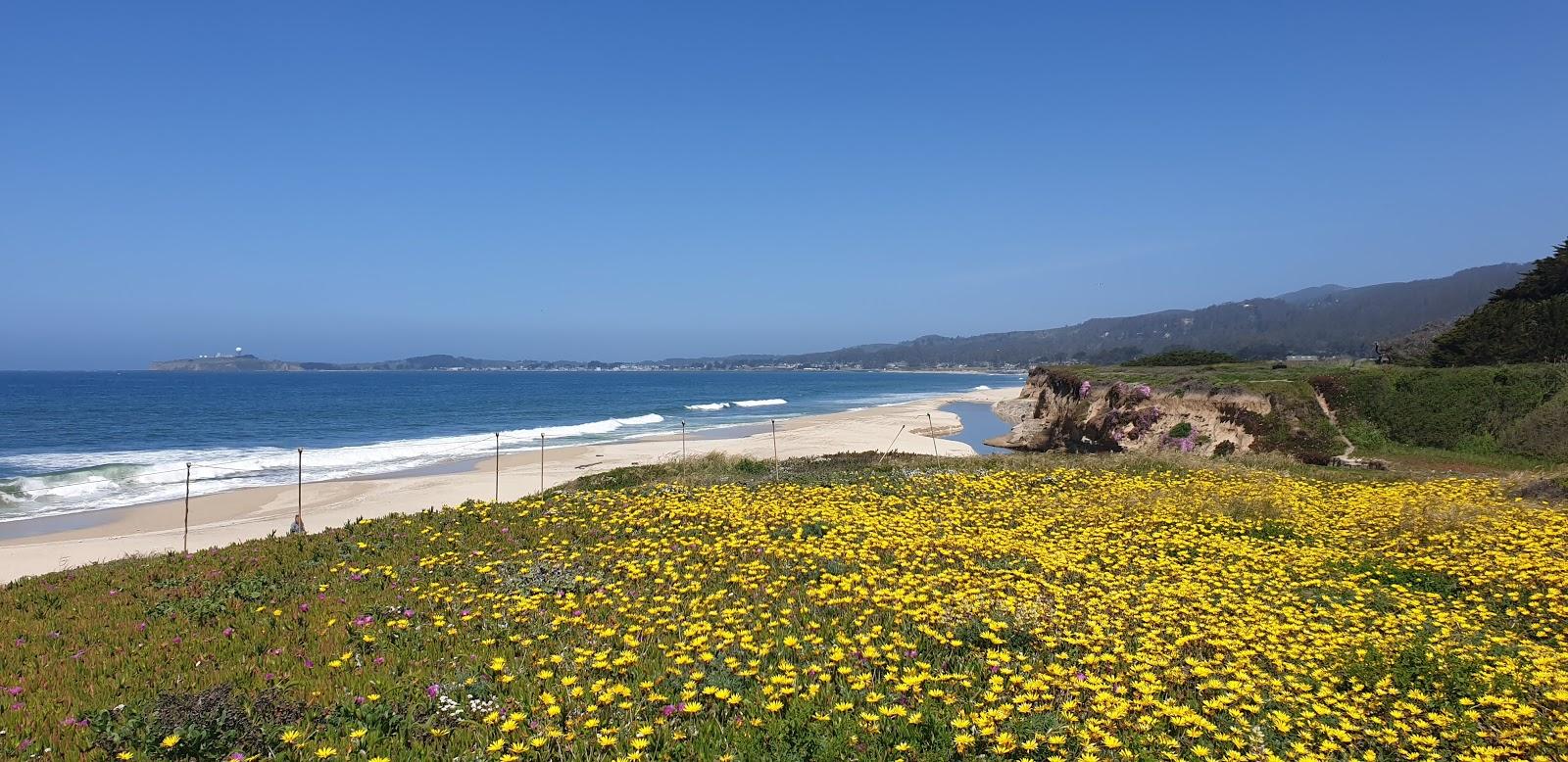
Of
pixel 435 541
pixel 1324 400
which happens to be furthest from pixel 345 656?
pixel 1324 400

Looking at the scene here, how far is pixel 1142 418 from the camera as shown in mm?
35312

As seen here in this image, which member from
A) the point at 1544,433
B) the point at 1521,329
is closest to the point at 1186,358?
the point at 1521,329

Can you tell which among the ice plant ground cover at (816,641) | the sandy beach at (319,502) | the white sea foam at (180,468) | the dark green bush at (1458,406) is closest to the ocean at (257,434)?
the white sea foam at (180,468)

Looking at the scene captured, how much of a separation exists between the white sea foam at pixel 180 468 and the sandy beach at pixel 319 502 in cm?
295

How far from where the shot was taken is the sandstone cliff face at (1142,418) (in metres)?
32.0

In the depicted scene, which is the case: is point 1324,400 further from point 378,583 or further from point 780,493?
point 378,583

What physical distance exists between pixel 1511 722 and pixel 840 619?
541cm

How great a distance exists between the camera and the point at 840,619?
840 cm

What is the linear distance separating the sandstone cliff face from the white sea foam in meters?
33.3

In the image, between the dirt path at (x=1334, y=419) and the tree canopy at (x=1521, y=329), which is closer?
the dirt path at (x=1334, y=419)

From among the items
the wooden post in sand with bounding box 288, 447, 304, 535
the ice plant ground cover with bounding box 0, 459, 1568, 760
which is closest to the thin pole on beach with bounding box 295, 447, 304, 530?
the wooden post in sand with bounding box 288, 447, 304, 535

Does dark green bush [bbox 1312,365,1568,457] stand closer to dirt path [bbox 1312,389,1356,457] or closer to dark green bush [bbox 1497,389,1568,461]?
dark green bush [bbox 1497,389,1568,461]

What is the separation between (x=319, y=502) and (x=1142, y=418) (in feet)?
111

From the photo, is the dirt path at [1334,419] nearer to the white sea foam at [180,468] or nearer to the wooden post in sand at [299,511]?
the wooden post in sand at [299,511]
